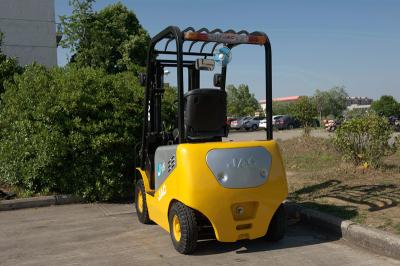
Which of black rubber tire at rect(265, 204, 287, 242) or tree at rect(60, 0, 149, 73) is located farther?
tree at rect(60, 0, 149, 73)

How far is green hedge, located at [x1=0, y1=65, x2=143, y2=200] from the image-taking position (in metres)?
8.10

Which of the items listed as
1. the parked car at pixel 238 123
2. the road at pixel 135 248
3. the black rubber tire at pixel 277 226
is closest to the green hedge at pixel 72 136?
the road at pixel 135 248

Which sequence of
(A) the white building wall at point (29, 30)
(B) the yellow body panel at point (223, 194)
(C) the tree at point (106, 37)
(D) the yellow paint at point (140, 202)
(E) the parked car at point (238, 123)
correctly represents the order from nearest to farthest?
1. (B) the yellow body panel at point (223, 194)
2. (D) the yellow paint at point (140, 202)
3. (A) the white building wall at point (29, 30)
4. (C) the tree at point (106, 37)
5. (E) the parked car at point (238, 123)

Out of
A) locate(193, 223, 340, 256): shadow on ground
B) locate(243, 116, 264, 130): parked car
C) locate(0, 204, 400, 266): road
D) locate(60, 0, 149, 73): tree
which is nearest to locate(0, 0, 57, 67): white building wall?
locate(60, 0, 149, 73): tree

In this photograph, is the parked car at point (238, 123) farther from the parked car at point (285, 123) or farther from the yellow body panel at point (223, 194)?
the yellow body panel at point (223, 194)

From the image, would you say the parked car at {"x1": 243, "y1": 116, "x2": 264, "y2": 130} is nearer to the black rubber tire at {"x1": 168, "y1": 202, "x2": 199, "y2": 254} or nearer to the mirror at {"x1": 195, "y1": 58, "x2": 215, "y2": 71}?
the mirror at {"x1": 195, "y1": 58, "x2": 215, "y2": 71}

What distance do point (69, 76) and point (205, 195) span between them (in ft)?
15.9

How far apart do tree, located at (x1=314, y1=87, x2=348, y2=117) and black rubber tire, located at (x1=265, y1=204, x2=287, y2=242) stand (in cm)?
7488

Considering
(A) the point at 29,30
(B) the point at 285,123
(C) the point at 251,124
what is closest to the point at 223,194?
(A) the point at 29,30

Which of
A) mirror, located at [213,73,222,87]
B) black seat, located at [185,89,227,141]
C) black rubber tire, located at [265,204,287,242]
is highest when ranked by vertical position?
mirror, located at [213,73,222,87]

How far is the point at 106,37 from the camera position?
99.5 feet

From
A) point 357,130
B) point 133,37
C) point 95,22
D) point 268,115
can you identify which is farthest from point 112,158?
point 133,37

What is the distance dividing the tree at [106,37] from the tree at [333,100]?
4982 cm

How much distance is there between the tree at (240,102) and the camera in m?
66.2
